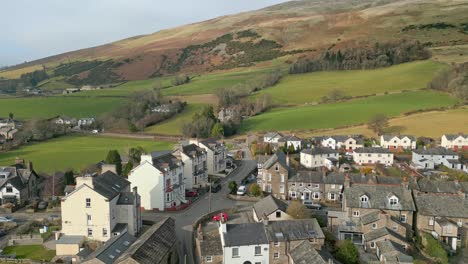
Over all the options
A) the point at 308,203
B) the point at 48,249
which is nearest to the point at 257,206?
the point at 308,203

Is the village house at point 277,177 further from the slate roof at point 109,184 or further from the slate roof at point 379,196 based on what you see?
the slate roof at point 109,184

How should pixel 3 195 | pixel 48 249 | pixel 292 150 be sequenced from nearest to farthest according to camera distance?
pixel 48 249, pixel 3 195, pixel 292 150

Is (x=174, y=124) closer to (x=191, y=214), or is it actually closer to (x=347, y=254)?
(x=191, y=214)

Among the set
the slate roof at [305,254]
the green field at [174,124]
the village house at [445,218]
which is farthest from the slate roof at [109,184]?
the green field at [174,124]

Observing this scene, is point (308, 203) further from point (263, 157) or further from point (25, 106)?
point (25, 106)

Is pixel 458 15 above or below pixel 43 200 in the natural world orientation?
above

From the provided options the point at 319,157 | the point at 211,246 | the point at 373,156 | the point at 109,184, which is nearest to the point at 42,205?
the point at 109,184
